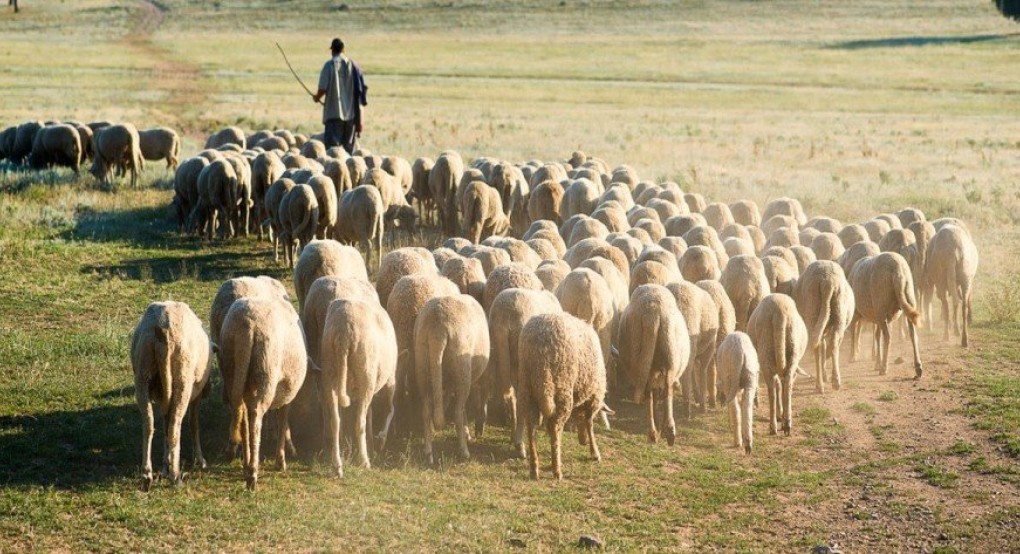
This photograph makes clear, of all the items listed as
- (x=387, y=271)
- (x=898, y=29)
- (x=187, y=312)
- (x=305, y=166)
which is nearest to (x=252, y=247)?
(x=305, y=166)

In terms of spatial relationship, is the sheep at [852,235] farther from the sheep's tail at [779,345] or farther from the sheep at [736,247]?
the sheep's tail at [779,345]

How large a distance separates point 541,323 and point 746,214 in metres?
9.22

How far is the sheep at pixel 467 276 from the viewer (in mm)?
11961

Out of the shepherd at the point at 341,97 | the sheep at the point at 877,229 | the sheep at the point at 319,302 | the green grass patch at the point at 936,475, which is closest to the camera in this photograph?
the green grass patch at the point at 936,475

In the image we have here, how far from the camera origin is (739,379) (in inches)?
416

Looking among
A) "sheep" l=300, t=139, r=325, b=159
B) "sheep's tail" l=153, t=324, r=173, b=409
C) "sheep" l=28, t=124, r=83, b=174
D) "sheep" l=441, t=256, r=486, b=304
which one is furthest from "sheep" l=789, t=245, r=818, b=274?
"sheep" l=28, t=124, r=83, b=174

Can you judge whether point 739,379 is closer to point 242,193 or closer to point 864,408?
point 864,408

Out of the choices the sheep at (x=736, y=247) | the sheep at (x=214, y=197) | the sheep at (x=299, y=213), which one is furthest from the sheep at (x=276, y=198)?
the sheep at (x=736, y=247)

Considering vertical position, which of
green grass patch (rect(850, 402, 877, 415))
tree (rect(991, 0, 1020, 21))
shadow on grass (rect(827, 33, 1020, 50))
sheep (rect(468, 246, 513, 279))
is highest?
tree (rect(991, 0, 1020, 21))

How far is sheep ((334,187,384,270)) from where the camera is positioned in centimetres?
1712

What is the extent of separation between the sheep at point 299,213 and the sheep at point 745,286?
7267mm

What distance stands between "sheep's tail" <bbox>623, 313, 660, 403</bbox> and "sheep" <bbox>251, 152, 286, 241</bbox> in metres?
11.1

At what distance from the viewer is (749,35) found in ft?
279

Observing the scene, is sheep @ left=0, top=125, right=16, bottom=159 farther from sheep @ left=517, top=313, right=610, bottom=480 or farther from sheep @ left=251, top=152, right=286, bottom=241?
sheep @ left=517, top=313, right=610, bottom=480
